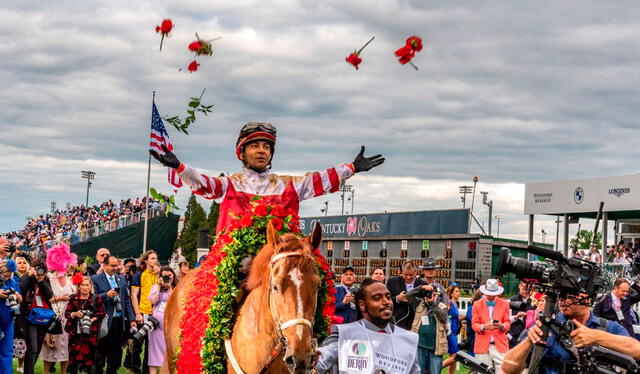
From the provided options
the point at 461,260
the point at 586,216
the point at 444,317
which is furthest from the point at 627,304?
the point at 586,216

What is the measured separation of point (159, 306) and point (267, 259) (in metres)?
7.20

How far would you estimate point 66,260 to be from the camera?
1380 cm

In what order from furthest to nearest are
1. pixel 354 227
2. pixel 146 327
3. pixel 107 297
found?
1. pixel 354 227
2. pixel 107 297
3. pixel 146 327

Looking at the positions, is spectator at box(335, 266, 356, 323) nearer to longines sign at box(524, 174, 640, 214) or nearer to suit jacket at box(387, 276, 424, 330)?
suit jacket at box(387, 276, 424, 330)

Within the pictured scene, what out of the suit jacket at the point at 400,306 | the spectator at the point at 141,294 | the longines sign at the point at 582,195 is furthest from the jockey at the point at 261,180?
the longines sign at the point at 582,195

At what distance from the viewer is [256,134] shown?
7316 millimetres

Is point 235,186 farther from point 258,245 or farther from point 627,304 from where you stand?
point 627,304

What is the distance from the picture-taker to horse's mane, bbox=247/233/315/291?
550cm

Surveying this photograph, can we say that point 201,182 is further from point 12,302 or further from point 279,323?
Answer: point 12,302

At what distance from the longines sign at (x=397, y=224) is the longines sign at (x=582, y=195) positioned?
9008mm

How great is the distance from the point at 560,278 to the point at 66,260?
10775 mm

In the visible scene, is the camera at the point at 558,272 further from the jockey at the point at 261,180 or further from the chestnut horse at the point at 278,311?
the jockey at the point at 261,180

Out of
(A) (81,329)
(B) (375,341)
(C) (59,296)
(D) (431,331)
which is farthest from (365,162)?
(C) (59,296)

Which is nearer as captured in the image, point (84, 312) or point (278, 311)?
point (278, 311)
